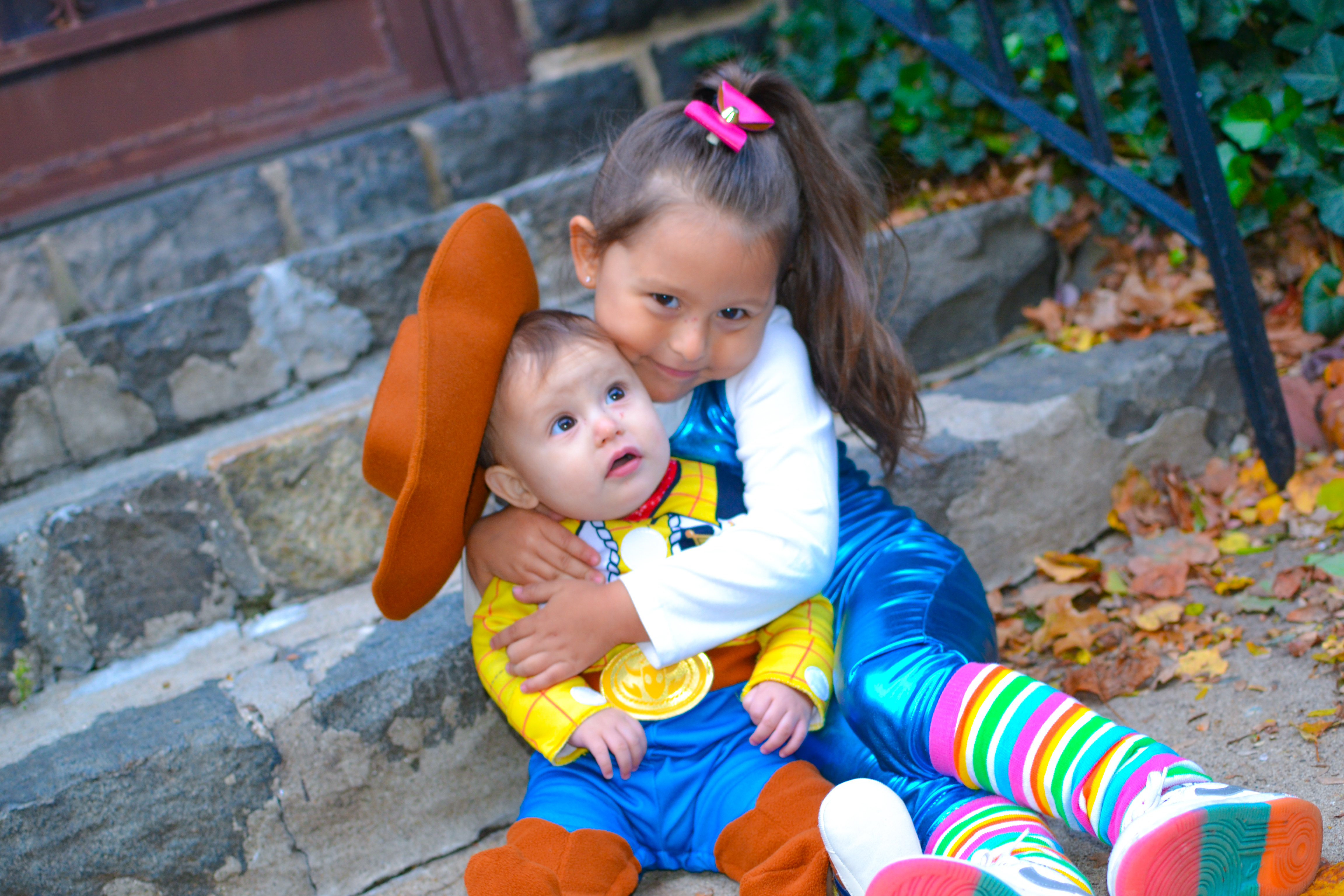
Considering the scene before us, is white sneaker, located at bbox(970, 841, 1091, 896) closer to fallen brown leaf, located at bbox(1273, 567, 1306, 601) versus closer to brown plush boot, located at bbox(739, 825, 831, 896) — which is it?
brown plush boot, located at bbox(739, 825, 831, 896)

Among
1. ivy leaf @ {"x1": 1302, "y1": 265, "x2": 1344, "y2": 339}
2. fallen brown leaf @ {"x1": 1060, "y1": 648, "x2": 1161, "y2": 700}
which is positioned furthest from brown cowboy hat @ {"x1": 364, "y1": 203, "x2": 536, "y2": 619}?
ivy leaf @ {"x1": 1302, "y1": 265, "x2": 1344, "y2": 339}

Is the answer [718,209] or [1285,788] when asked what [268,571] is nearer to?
[718,209]

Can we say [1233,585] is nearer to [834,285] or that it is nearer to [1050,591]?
[1050,591]

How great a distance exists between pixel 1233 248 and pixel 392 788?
1796 mm

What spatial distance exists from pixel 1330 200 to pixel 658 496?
1.58m

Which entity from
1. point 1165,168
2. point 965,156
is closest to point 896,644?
point 1165,168

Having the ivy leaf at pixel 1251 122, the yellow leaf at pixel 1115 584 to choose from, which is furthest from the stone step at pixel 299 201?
the yellow leaf at pixel 1115 584

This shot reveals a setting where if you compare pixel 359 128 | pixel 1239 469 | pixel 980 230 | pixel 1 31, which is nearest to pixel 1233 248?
pixel 1239 469

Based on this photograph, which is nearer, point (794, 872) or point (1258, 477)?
point (794, 872)

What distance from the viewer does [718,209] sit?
1399 mm

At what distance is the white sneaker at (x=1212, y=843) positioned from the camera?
3.25 feet

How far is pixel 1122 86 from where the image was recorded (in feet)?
7.67

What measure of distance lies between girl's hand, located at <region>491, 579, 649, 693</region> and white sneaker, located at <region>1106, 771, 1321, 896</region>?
2.11 ft

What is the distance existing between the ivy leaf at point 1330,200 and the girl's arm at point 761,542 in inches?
51.2
